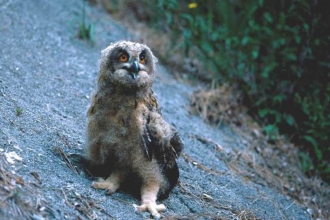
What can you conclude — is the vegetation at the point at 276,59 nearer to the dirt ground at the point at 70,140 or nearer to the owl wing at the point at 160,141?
the dirt ground at the point at 70,140

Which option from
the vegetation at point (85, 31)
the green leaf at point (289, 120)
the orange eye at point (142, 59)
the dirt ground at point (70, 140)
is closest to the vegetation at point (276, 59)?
the green leaf at point (289, 120)

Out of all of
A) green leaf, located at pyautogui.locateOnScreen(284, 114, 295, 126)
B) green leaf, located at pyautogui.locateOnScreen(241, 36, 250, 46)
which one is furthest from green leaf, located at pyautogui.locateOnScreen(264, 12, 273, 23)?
green leaf, located at pyautogui.locateOnScreen(284, 114, 295, 126)

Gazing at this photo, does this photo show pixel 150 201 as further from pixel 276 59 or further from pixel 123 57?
pixel 276 59

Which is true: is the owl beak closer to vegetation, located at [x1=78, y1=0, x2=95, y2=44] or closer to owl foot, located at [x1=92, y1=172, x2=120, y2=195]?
owl foot, located at [x1=92, y1=172, x2=120, y2=195]

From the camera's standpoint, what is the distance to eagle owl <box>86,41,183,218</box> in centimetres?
438

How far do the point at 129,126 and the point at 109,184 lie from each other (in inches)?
20.7

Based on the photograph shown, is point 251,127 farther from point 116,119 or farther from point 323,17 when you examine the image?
point 116,119

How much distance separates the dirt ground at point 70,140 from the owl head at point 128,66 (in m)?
0.85

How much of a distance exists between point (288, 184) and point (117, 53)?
3.63 metres

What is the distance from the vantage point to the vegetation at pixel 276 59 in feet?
25.8

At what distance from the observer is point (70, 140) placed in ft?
17.1

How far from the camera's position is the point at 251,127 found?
817 centimetres

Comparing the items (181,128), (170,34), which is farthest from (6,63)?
(170,34)

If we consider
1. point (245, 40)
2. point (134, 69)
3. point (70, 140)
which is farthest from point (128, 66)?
point (245, 40)
